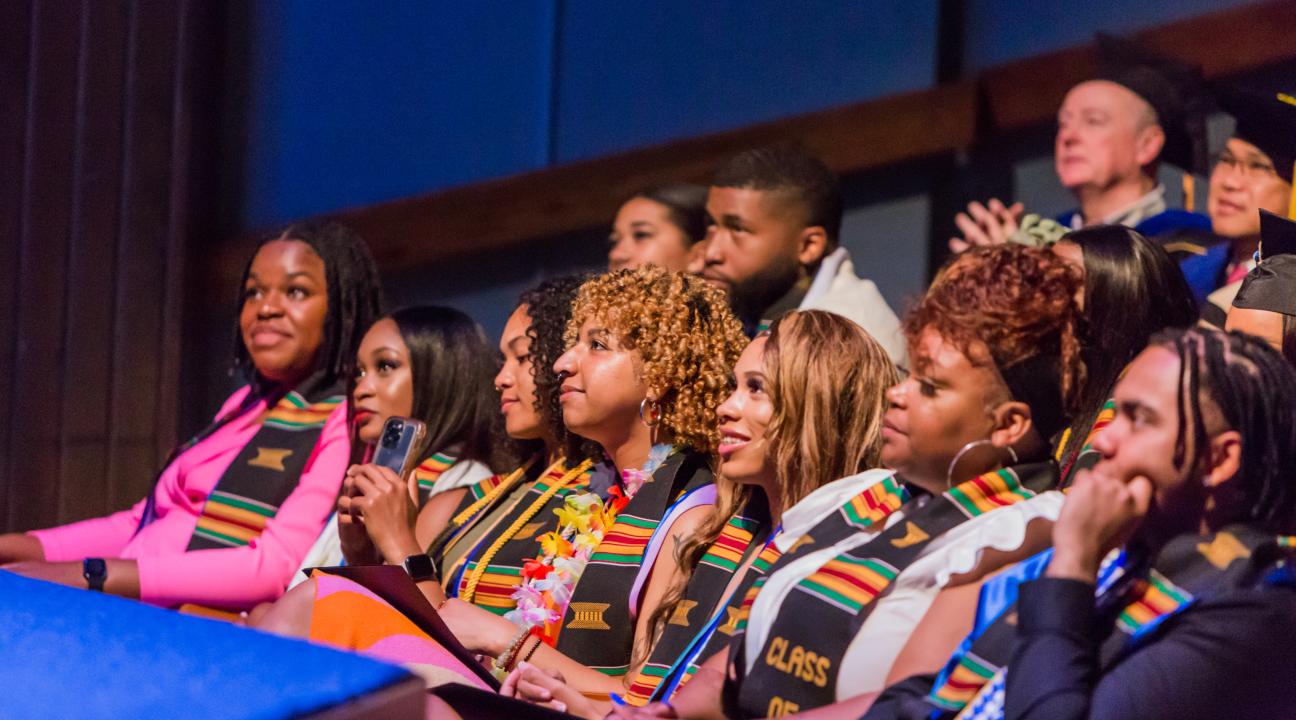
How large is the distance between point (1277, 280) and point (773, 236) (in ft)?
5.68

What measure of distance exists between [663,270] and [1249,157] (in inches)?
51.3

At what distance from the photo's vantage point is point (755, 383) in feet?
7.93

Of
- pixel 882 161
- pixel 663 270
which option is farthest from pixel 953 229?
pixel 663 270

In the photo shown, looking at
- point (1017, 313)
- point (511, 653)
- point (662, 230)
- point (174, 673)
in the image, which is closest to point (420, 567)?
point (511, 653)

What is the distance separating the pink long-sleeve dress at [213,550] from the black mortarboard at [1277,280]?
1.91 m

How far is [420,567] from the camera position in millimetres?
2801

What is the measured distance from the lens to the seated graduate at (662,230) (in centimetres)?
405

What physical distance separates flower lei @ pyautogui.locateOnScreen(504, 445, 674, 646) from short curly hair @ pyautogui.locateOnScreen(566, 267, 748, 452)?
0.08 m

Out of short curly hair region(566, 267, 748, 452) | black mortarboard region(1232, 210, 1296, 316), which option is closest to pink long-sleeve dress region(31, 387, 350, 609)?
short curly hair region(566, 267, 748, 452)

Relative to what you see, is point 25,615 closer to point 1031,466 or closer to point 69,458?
point 1031,466

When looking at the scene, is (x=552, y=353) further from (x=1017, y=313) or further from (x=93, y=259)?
(x=93, y=259)

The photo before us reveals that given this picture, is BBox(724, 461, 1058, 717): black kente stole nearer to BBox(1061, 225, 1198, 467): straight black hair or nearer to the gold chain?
BBox(1061, 225, 1198, 467): straight black hair

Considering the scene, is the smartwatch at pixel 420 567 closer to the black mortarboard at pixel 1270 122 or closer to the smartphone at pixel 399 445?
the smartphone at pixel 399 445

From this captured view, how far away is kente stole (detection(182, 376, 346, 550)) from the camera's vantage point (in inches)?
133
